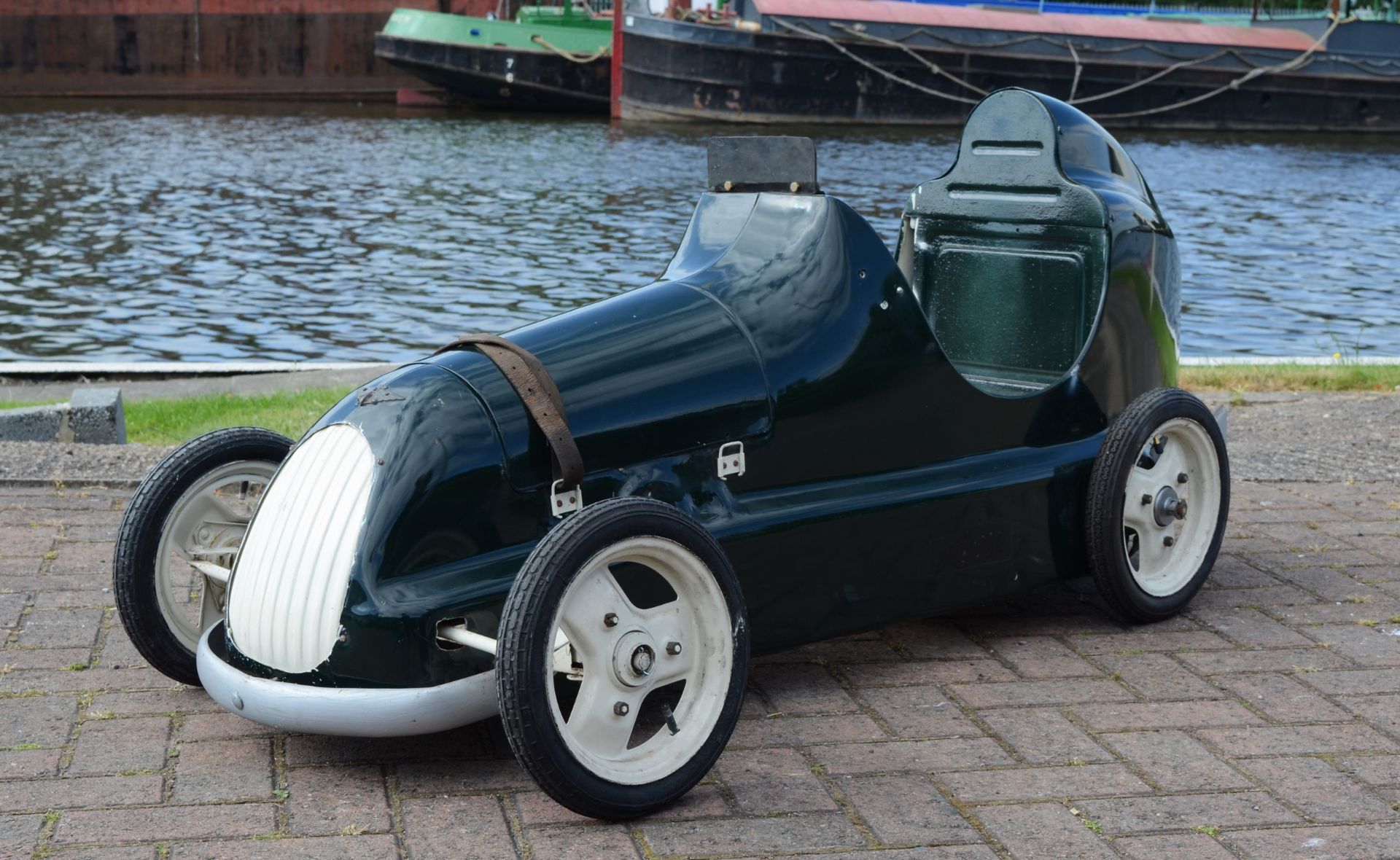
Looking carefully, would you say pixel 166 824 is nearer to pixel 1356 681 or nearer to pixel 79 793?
pixel 79 793

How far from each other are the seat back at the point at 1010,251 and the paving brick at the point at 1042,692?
0.89 meters

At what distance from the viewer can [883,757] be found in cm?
316

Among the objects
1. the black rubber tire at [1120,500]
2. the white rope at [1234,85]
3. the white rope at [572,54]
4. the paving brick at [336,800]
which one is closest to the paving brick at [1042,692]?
the black rubber tire at [1120,500]

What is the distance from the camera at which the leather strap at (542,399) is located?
118 inches

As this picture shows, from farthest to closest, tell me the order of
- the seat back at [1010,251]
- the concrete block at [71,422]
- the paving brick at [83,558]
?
1. the concrete block at [71,422]
2. the paving brick at [83,558]
3. the seat back at [1010,251]

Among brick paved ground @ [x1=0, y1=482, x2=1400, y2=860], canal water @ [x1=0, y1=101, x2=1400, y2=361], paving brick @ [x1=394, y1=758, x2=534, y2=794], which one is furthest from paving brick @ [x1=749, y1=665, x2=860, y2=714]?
canal water @ [x1=0, y1=101, x2=1400, y2=361]

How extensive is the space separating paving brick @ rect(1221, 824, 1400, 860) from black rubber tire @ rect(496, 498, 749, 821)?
975 millimetres

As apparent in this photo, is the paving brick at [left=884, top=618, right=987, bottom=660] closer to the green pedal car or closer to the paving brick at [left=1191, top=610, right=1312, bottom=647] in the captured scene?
the green pedal car

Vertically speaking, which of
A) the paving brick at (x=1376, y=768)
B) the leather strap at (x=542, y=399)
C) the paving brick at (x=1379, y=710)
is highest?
the leather strap at (x=542, y=399)

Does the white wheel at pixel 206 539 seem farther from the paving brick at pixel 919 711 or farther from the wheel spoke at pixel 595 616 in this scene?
the paving brick at pixel 919 711

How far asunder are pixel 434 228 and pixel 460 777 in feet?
43.9

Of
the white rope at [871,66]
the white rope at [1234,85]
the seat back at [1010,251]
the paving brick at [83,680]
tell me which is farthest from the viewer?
the white rope at [1234,85]

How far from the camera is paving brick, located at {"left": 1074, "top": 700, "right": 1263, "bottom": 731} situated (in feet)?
11.1

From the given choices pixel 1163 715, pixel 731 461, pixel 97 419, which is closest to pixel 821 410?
pixel 731 461
